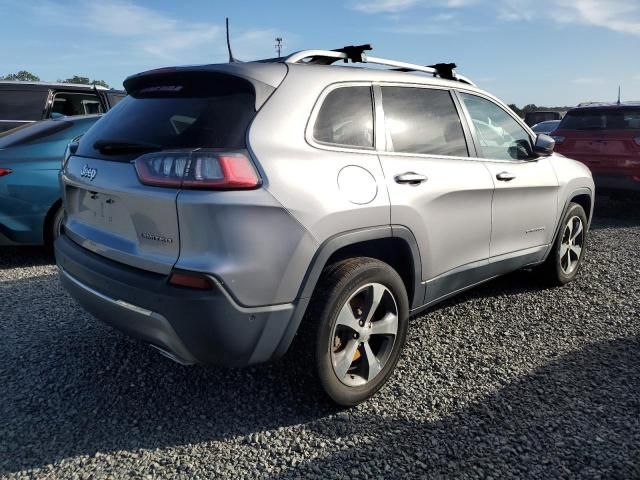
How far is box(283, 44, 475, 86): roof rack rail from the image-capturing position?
9.69ft

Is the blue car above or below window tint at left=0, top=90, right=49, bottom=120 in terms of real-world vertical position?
below

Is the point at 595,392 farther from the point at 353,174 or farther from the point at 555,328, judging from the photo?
the point at 353,174

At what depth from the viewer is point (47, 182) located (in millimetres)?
5207

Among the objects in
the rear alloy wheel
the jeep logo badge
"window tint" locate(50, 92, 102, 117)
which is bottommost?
the rear alloy wheel

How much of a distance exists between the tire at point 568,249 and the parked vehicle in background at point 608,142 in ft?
11.3

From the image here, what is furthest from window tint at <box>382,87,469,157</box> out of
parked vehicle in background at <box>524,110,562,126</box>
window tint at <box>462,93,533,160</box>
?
parked vehicle in background at <box>524,110,562,126</box>

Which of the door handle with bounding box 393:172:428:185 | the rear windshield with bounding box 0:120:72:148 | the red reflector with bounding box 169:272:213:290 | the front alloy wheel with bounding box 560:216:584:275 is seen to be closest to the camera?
the red reflector with bounding box 169:272:213:290

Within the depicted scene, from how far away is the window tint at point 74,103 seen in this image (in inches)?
310

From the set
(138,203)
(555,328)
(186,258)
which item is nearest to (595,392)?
(555,328)

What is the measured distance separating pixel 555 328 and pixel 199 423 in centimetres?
255

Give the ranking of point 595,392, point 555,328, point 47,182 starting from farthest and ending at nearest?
1. point 47,182
2. point 555,328
3. point 595,392

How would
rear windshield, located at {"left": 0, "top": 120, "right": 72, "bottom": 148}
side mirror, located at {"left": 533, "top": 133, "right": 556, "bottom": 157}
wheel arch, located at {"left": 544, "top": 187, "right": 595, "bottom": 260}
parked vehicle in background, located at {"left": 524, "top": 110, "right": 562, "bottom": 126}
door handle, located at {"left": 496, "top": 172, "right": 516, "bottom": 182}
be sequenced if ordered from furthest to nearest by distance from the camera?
1. parked vehicle in background, located at {"left": 524, "top": 110, "right": 562, "bottom": 126}
2. rear windshield, located at {"left": 0, "top": 120, "right": 72, "bottom": 148}
3. wheel arch, located at {"left": 544, "top": 187, "right": 595, "bottom": 260}
4. side mirror, located at {"left": 533, "top": 133, "right": 556, "bottom": 157}
5. door handle, located at {"left": 496, "top": 172, "right": 516, "bottom": 182}

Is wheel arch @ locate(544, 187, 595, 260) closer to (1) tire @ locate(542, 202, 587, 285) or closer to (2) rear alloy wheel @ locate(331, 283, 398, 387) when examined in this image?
(1) tire @ locate(542, 202, 587, 285)

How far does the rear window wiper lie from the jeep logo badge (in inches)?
4.1
